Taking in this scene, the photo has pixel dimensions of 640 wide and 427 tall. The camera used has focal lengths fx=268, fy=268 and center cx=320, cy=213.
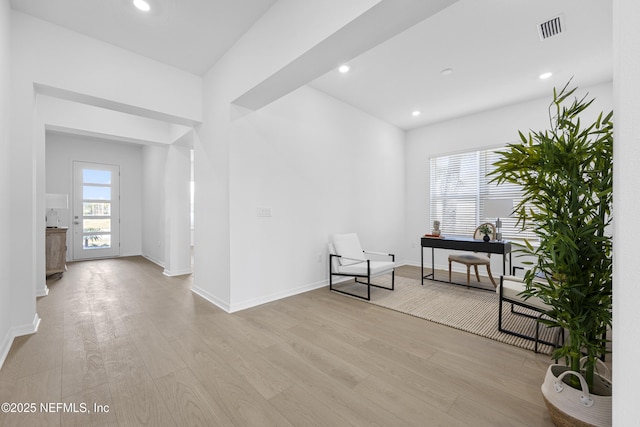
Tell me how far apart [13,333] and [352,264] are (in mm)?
3713

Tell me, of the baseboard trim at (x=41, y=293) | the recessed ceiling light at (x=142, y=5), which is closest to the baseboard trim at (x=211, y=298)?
the baseboard trim at (x=41, y=293)

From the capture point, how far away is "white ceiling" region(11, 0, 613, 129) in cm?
256

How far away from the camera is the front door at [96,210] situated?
6.63 metres

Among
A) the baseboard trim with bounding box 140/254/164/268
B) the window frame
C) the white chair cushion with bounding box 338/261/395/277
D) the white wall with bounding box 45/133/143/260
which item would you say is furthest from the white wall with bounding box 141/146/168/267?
the window frame

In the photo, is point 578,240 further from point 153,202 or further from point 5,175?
point 153,202

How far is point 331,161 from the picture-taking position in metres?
4.57

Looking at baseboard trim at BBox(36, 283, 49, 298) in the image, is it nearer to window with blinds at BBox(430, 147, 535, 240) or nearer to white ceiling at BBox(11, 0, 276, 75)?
white ceiling at BBox(11, 0, 276, 75)

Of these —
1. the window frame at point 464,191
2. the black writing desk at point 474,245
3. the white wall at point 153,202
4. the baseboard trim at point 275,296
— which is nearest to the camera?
the baseboard trim at point 275,296

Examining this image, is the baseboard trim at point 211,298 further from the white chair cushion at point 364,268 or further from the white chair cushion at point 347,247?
the white chair cushion at point 347,247

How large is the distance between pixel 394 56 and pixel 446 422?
3.67 metres

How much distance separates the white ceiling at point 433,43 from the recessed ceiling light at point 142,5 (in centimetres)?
8

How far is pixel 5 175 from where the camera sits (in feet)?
7.82

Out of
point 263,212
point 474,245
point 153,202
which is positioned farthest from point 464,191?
point 153,202

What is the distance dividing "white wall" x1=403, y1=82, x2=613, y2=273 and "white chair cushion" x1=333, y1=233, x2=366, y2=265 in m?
2.21
